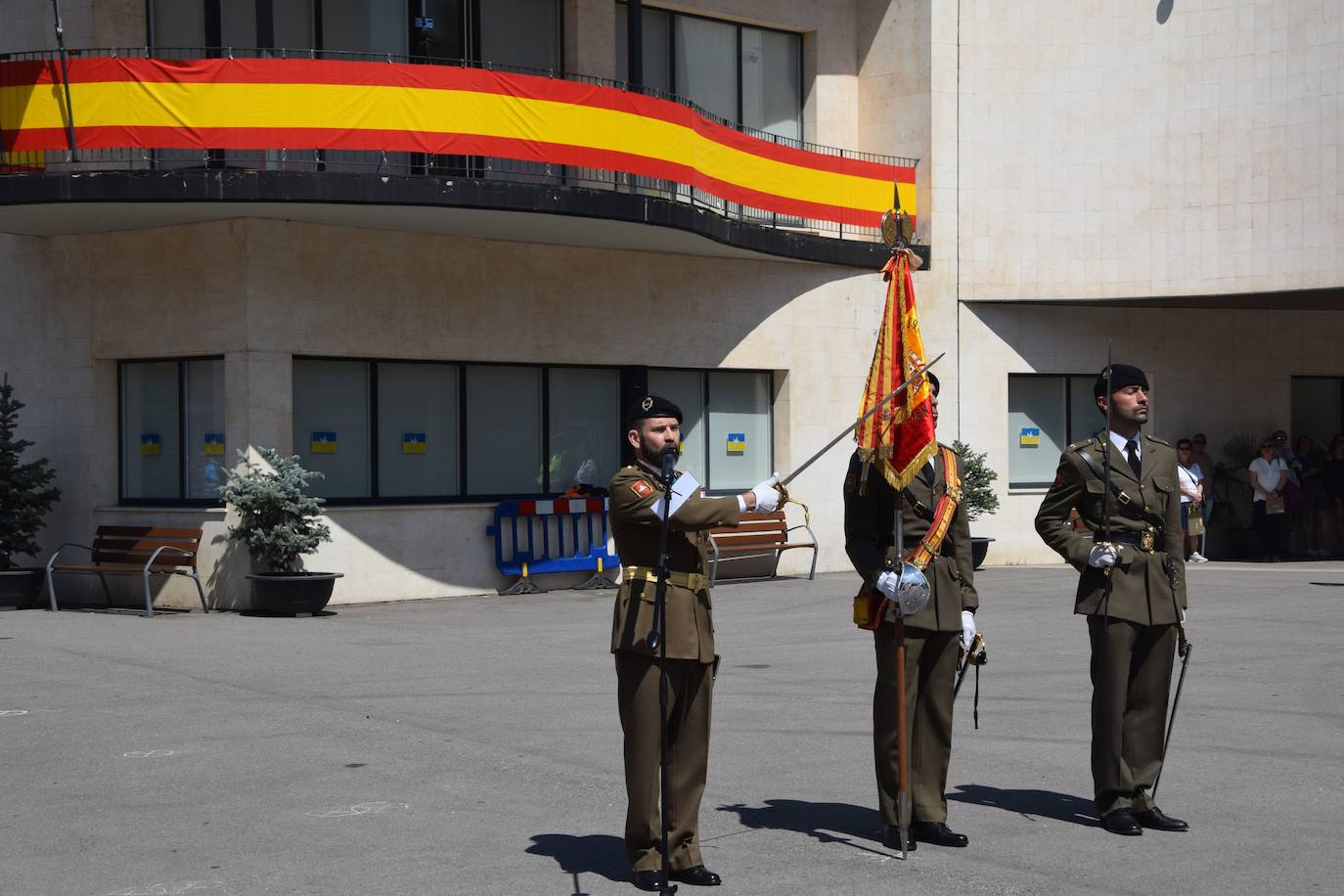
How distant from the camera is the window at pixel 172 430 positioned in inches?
734

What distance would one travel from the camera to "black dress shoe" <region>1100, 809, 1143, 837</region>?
24.2ft

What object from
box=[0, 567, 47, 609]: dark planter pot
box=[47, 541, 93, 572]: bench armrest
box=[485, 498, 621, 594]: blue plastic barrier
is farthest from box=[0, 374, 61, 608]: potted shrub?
box=[485, 498, 621, 594]: blue plastic barrier

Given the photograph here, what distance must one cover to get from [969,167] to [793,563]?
6.47 metres

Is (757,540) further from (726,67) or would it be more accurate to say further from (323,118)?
Answer: (323,118)

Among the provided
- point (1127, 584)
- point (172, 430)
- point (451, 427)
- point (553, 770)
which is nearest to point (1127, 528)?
point (1127, 584)

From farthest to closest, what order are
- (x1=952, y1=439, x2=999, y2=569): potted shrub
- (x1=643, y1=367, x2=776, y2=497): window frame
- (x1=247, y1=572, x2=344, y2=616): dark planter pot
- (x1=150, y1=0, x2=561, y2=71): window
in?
(x1=952, y1=439, x2=999, y2=569): potted shrub → (x1=643, y1=367, x2=776, y2=497): window frame → (x1=150, y1=0, x2=561, y2=71): window → (x1=247, y1=572, x2=344, y2=616): dark planter pot

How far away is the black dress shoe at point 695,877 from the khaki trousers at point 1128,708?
206 centimetres

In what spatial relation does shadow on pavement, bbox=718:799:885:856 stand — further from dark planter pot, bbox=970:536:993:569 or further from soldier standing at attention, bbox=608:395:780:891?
dark planter pot, bbox=970:536:993:569

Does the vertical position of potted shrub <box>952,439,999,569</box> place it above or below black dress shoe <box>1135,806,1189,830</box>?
above

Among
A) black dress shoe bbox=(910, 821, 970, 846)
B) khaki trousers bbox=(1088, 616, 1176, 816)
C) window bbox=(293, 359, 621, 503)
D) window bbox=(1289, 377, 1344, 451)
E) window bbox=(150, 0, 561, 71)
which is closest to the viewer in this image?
black dress shoe bbox=(910, 821, 970, 846)

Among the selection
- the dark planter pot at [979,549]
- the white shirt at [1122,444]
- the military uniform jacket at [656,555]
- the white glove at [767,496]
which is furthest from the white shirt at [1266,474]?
the white glove at [767,496]

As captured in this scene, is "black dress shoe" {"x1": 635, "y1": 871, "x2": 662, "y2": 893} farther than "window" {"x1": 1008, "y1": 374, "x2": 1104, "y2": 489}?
No

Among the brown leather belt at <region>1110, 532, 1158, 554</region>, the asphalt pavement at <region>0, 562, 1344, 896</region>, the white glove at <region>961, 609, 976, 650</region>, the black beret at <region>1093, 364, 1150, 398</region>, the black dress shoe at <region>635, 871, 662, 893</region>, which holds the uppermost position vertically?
the black beret at <region>1093, 364, 1150, 398</region>

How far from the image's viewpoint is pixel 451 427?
65.8ft
